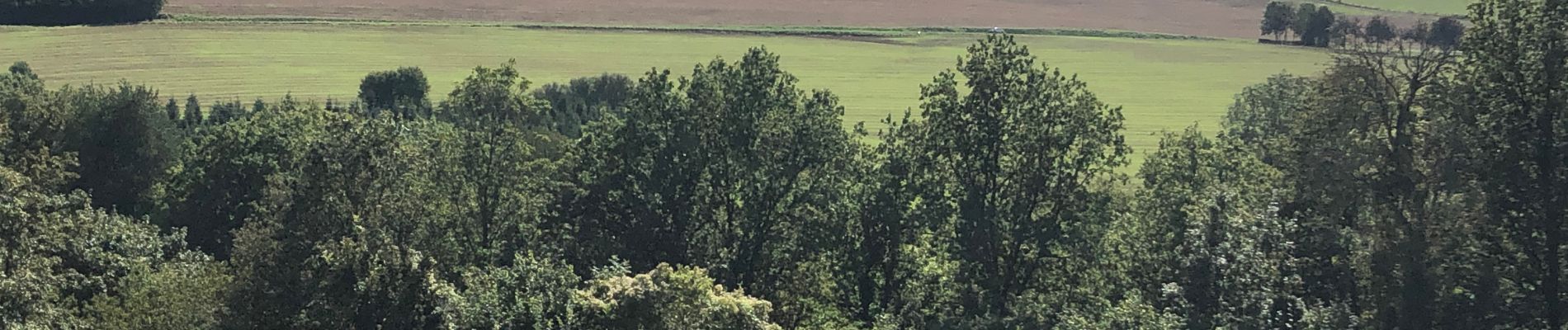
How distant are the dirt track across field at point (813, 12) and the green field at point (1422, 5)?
1244cm

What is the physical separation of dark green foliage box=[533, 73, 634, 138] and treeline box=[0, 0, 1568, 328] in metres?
41.9

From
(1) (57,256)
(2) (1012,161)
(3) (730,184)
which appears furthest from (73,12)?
(2) (1012,161)

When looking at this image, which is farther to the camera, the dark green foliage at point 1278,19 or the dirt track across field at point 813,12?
the dark green foliage at point 1278,19

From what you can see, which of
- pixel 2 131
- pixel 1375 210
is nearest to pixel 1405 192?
pixel 1375 210

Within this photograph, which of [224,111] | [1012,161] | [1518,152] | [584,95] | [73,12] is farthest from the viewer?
[73,12]

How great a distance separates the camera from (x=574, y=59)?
116312 mm

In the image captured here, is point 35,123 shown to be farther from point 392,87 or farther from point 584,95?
point 584,95

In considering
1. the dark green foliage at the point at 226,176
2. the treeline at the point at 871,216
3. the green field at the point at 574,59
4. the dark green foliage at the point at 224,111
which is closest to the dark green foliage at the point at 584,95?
the green field at the point at 574,59

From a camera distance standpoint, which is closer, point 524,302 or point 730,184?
point 524,302

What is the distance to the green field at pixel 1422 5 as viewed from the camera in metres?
156

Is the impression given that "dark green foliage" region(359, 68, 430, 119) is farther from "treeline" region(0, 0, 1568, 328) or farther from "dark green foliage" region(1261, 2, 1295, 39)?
"dark green foliage" region(1261, 2, 1295, 39)

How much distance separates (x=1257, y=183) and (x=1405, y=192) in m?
6.38

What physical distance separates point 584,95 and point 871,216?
211 feet

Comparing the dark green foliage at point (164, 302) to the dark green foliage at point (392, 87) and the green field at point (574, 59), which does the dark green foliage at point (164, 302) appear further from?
the green field at point (574, 59)
